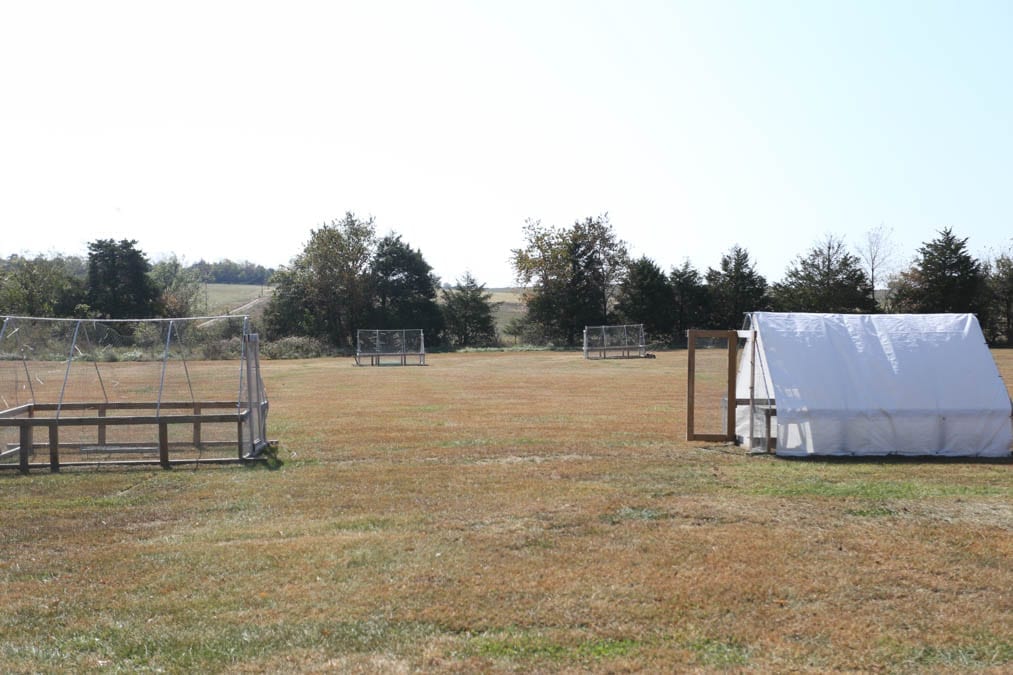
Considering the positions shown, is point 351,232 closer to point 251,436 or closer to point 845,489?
point 251,436

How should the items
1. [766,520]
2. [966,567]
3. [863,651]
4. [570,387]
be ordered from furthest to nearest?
[570,387], [766,520], [966,567], [863,651]

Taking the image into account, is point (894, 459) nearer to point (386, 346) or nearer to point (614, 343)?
point (386, 346)

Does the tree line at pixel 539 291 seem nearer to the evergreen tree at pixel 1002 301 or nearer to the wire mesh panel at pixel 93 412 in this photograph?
the evergreen tree at pixel 1002 301

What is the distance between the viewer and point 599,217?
69.9 meters

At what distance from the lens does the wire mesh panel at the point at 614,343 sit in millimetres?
51938

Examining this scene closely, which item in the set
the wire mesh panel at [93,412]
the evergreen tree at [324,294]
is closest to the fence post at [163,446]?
the wire mesh panel at [93,412]

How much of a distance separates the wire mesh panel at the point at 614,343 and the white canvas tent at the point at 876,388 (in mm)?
36858

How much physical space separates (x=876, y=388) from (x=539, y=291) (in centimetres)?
5576

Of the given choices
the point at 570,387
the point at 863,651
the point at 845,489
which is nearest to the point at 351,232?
the point at 570,387

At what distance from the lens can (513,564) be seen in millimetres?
7652

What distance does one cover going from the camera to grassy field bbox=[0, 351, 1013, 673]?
5797mm

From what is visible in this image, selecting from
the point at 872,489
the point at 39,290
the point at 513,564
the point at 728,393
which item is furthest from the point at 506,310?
the point at 513,564

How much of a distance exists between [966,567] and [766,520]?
213 centimetres

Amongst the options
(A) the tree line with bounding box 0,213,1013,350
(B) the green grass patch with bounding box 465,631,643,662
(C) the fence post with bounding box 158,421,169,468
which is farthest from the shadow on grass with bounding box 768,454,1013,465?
(A) the tree line with bounding box 0,213,1013,350
